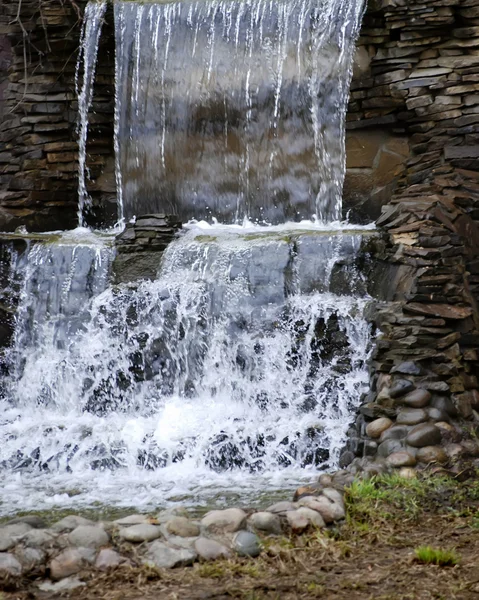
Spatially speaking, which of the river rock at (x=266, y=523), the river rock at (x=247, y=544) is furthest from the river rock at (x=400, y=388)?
the river rock at (x=247, y=544)

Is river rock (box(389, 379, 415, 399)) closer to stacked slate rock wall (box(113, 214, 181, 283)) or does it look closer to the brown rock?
the brown rock

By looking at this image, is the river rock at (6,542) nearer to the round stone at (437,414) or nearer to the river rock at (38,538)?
the river rock at (38,538)

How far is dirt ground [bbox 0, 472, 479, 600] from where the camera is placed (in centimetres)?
343

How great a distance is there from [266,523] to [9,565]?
1.14 metres

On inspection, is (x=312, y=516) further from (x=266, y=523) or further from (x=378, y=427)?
(x=378, y=427)

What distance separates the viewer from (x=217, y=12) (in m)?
8.64

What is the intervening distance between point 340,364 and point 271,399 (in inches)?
21.1

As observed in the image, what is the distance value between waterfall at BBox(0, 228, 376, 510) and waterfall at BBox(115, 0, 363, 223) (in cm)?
163

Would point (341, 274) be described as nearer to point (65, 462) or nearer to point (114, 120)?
point (65, 462)

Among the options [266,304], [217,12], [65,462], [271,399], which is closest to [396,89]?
[217,12]

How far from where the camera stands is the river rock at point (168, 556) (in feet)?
12.2

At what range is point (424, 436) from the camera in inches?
204

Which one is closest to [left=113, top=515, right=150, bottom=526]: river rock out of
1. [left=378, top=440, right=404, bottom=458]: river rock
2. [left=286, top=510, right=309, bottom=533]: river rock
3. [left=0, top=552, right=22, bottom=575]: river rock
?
[left=0, top=552, right=22, bottom=575]: river rock

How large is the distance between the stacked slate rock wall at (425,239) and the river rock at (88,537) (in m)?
1.71
